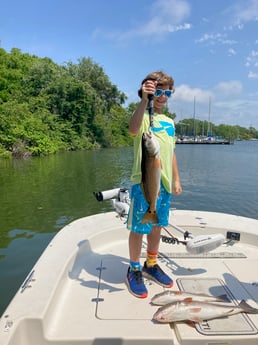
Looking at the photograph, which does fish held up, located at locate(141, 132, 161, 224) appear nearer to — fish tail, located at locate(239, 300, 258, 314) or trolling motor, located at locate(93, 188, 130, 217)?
fish tail, located at locate(239, 300, 258, 314)

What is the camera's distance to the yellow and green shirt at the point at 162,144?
2371 mm

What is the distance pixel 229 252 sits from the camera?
11.1 feet

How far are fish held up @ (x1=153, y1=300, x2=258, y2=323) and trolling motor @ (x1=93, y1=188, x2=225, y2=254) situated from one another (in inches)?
26.0

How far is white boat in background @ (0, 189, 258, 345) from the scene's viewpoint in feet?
6.32

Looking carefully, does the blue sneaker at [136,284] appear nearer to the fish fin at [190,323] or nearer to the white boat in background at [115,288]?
the white boat in background at [115,288]

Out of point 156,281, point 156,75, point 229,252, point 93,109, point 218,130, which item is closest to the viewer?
point 156,75

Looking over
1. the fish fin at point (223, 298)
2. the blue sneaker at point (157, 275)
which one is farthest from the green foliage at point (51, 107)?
the fish fin at point (223, 298)

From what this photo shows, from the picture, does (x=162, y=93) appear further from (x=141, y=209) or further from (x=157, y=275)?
(x=157, y=275)

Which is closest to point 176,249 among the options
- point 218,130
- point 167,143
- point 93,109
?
point 167,143

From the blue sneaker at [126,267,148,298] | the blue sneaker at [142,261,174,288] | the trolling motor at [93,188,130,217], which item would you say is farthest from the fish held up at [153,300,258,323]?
the trolling motor at [93,188,130,217]

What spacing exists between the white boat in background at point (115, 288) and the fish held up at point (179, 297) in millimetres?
67

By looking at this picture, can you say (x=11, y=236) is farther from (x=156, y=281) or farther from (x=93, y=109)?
(x=93, y=109)

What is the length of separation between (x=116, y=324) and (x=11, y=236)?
5.25 m

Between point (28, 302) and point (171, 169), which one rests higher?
point (171, 169)
